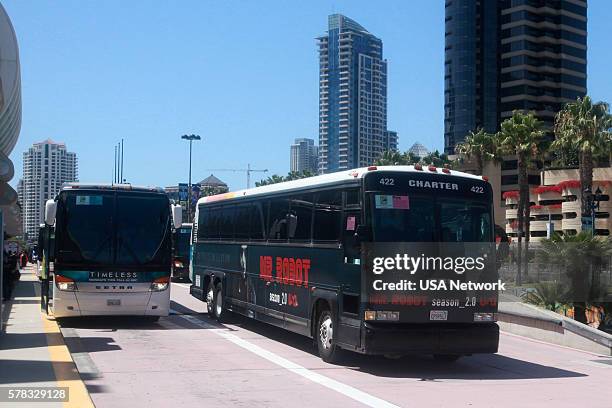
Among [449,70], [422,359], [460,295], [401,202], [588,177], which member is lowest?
[422,359]

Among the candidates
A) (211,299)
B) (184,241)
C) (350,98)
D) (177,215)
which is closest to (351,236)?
(177,215)

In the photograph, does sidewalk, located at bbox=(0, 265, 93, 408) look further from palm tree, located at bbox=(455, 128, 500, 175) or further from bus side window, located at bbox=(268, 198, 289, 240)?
palm tree, located at bbox=(455, 128, 500, 175)

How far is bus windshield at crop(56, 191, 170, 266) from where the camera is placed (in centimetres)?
1767

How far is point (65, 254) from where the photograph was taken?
1753cm

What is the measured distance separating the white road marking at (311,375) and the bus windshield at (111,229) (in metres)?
2.50

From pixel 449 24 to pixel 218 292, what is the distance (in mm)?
133453

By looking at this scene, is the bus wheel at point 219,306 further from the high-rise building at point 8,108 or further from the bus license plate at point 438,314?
the high-rise building at point 8,108

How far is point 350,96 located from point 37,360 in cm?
15067

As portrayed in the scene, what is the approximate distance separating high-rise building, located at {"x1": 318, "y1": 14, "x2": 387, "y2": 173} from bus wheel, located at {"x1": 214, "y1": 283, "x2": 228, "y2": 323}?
385 feet

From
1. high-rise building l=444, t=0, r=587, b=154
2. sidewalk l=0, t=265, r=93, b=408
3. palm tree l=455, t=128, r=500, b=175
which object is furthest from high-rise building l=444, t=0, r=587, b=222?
sidewalk l=0, t=265, r=93, b=408

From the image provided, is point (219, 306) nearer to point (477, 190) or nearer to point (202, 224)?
point (202, 224)

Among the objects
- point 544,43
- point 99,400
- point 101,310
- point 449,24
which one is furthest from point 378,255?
point 449,24

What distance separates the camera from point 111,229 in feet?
59.0

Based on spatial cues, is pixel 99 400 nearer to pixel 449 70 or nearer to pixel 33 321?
pixel 33 321
